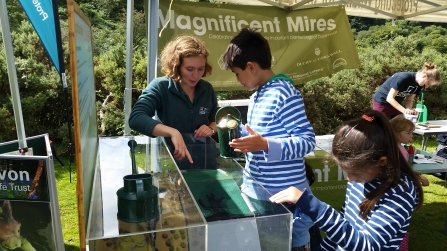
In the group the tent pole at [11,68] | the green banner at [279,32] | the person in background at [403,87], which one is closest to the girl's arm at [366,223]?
the tent pole at [11,68]

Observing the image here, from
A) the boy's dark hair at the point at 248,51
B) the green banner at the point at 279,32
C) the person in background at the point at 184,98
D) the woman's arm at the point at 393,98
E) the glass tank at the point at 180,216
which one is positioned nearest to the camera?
the glass tank at the point at 180,216

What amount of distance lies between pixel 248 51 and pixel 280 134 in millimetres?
369

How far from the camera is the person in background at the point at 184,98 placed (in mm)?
1850

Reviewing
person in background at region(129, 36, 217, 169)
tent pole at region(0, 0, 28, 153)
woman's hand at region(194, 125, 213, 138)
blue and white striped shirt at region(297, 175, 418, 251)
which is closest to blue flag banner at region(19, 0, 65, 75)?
tent pole at region(0, 0, 28, 153)

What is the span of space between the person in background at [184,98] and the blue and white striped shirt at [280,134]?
29 cm

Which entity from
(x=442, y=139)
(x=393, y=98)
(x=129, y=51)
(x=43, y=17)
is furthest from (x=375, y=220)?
(x=442, y=139)

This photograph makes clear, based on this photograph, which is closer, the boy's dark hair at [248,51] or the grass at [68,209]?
the boy's dark hair at [248,51]

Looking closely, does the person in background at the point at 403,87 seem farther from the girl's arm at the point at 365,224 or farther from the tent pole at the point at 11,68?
the tent pole at the point at 11,68

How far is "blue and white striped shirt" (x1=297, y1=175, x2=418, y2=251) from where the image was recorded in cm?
118

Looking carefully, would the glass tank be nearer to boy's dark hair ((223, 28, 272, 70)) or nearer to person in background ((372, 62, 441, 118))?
boy's dark hair ((223, 28, 272, 70))

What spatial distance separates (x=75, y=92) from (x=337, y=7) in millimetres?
3884

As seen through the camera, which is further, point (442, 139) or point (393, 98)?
point (442, 139)

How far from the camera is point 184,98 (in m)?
1.98

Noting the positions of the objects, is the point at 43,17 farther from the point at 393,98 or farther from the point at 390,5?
the point at 390,5
